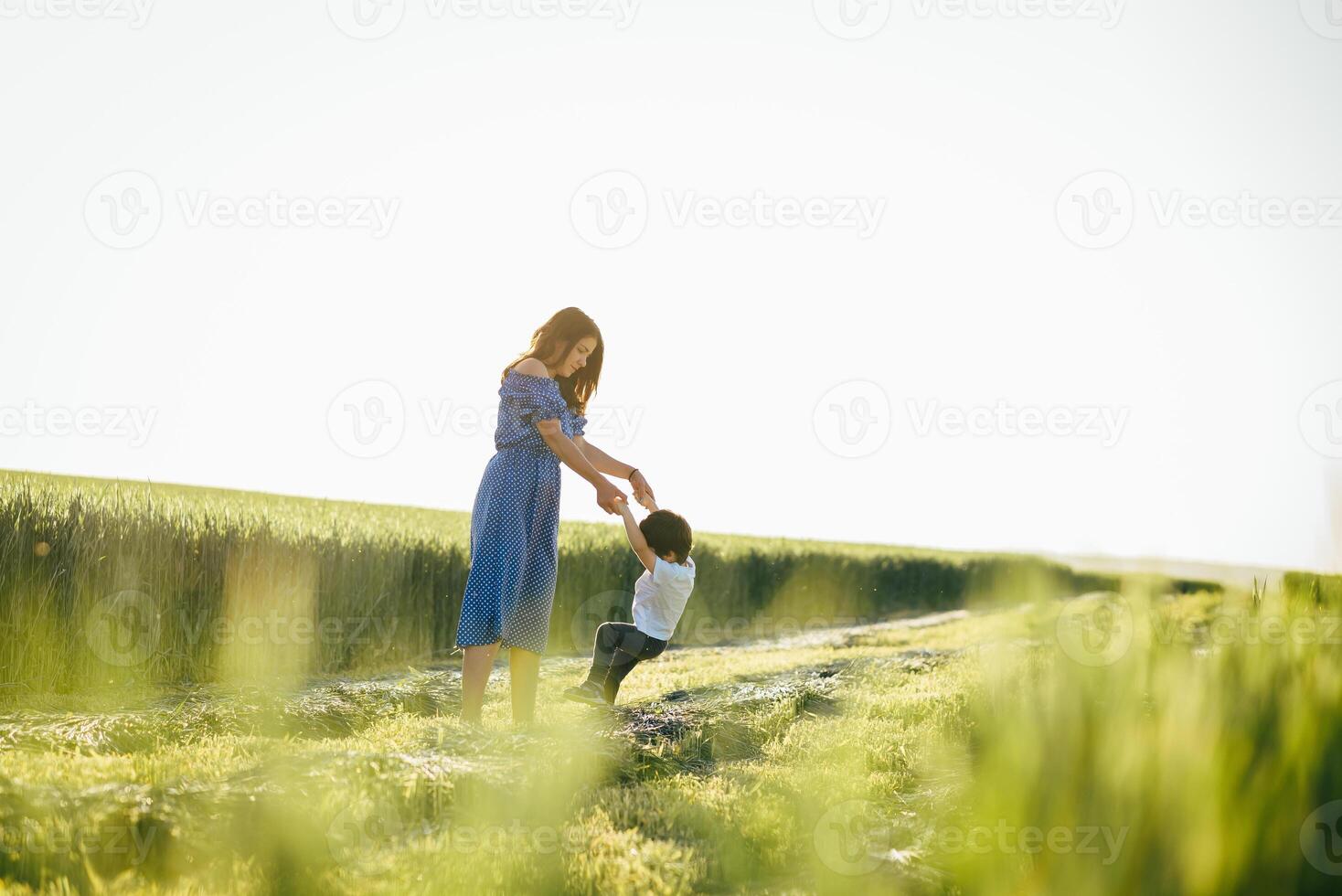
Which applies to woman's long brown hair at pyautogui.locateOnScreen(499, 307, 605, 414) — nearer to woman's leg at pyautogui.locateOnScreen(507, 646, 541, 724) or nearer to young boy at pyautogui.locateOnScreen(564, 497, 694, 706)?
young boy at pyautogui.locateOnScreen(564, 497, 694, 706)

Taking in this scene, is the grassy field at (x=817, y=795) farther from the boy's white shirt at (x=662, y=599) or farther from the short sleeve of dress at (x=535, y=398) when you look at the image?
the short sleeve of dress at (x=535, y=398)

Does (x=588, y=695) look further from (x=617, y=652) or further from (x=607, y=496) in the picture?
(x=607, y=496)

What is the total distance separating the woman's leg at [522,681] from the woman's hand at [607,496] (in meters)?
1.00

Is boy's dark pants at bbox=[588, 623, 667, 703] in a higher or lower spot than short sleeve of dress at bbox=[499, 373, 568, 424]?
lower

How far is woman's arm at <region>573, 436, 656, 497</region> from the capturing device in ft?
20.8

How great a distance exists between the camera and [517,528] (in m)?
5.69

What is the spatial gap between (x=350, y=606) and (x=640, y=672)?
12.4ft

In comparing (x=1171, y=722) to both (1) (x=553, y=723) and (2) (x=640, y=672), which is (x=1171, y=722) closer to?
(1) (x=553, y=723)

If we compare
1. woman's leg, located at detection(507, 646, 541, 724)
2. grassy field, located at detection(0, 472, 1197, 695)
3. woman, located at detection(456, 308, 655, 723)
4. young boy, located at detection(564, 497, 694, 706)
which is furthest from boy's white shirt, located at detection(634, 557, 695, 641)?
grassy field, located at detection(0, 472, 1197, 695)

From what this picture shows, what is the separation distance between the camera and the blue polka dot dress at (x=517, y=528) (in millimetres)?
5613

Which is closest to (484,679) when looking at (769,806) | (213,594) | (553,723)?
(553,723)

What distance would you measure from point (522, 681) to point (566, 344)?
212 cm

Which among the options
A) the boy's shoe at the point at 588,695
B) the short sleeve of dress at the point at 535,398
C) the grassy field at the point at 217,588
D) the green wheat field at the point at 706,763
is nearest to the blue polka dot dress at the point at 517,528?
the short sleeve of dress at the point at 535,398

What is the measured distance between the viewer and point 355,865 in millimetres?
3340
